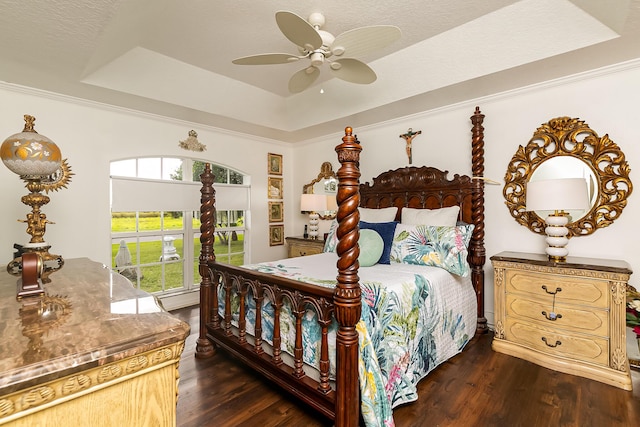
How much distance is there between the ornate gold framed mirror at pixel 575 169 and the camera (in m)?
2.52

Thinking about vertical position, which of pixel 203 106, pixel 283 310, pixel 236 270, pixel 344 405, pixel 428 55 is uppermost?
pixel 428 55

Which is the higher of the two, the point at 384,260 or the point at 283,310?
the point at 384,260

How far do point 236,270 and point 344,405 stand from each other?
4.07 feet

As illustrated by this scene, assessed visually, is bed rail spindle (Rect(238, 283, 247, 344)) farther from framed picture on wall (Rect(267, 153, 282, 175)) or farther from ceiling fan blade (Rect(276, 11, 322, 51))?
framed picture on wall (Rect(267, 153, 282, 175))

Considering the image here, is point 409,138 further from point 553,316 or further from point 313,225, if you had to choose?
point 553,316

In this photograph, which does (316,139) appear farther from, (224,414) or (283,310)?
(224,414)

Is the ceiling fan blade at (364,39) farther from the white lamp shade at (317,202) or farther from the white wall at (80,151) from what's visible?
the white wall at (80,151)

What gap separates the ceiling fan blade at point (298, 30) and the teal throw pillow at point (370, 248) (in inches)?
63.5

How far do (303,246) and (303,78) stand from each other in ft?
8.45

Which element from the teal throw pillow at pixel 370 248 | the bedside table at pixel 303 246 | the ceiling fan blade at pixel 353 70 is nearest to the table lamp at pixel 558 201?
the teal throw pillow at pixel 370 248

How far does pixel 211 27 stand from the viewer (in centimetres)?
260

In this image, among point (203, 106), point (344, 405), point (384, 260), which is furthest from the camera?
point (203, 106)

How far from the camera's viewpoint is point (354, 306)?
156 centimetres

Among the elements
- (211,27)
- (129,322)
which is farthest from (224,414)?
(211,27)
